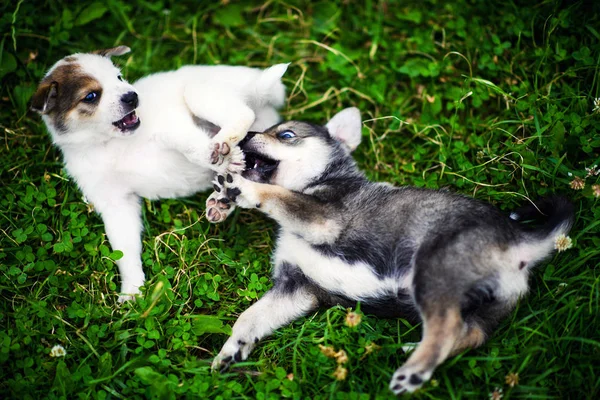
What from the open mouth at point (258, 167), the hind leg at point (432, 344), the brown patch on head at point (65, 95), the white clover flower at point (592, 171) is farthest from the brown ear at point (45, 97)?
the white clover flower at point (592, 171)

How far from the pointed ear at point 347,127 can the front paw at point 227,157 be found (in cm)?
84

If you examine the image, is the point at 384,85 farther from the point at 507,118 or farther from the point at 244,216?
the point at 244,216

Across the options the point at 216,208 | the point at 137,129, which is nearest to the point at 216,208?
the point at 216,208

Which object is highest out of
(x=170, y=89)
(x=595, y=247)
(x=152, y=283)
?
(x=170, y=89)

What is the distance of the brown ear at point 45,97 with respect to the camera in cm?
388

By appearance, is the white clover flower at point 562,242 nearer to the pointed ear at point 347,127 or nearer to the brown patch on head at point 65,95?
the pointed ear at point 347,127

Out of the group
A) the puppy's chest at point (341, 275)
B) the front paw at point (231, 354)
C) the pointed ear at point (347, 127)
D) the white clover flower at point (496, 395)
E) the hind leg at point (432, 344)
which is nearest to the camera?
the hind leg at point (432, 344)

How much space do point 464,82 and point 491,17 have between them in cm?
87

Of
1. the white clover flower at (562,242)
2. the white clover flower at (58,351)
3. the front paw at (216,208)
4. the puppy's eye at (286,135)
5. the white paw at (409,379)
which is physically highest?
the puppy's eye at (286,135)

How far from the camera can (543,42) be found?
15.8ft

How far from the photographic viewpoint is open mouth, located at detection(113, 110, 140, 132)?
13.3ft

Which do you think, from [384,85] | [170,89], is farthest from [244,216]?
[384,85]

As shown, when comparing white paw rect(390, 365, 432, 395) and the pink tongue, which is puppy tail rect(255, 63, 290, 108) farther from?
white paw rect(390, 365, 432, 395)

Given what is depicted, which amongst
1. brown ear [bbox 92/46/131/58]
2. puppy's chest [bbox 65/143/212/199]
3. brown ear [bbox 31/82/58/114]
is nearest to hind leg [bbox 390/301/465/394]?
puppy's chest [bbox 65/143/212/199]
